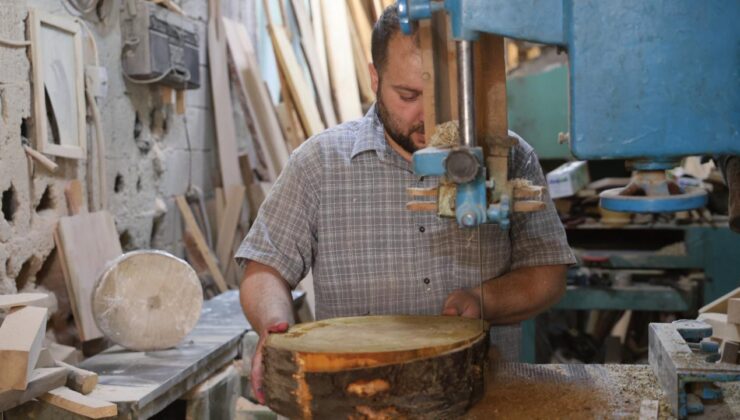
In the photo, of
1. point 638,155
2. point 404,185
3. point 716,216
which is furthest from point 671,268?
point 638,155

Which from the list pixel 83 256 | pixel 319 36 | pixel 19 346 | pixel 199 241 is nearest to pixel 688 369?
pixel 19 346

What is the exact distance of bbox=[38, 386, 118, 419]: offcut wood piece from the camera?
2176 millimetres

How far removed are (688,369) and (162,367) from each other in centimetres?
172

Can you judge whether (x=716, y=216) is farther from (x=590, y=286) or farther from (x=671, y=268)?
(x=590, y=286)

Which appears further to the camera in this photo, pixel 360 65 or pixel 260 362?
pixel 360 65

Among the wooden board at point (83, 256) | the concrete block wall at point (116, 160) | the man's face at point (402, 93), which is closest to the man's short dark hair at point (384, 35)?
the man's face at point (402, 93)

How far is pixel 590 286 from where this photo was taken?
371 centimetres

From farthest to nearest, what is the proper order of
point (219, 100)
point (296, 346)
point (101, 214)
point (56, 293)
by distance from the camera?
1. point (219, 100)
2. point (101, 214)
3. point (56, 293)
4. point (296, 346)

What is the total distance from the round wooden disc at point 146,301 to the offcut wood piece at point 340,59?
8.54 feet

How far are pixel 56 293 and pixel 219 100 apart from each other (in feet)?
6.20

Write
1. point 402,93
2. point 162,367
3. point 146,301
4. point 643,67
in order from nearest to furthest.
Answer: point 643,67 < point 402,93 < point 162,367 < point 146,301

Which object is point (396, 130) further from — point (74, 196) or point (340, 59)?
point (340, 59)

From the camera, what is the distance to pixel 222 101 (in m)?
4.58

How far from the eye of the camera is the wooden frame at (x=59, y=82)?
2.75 meters
